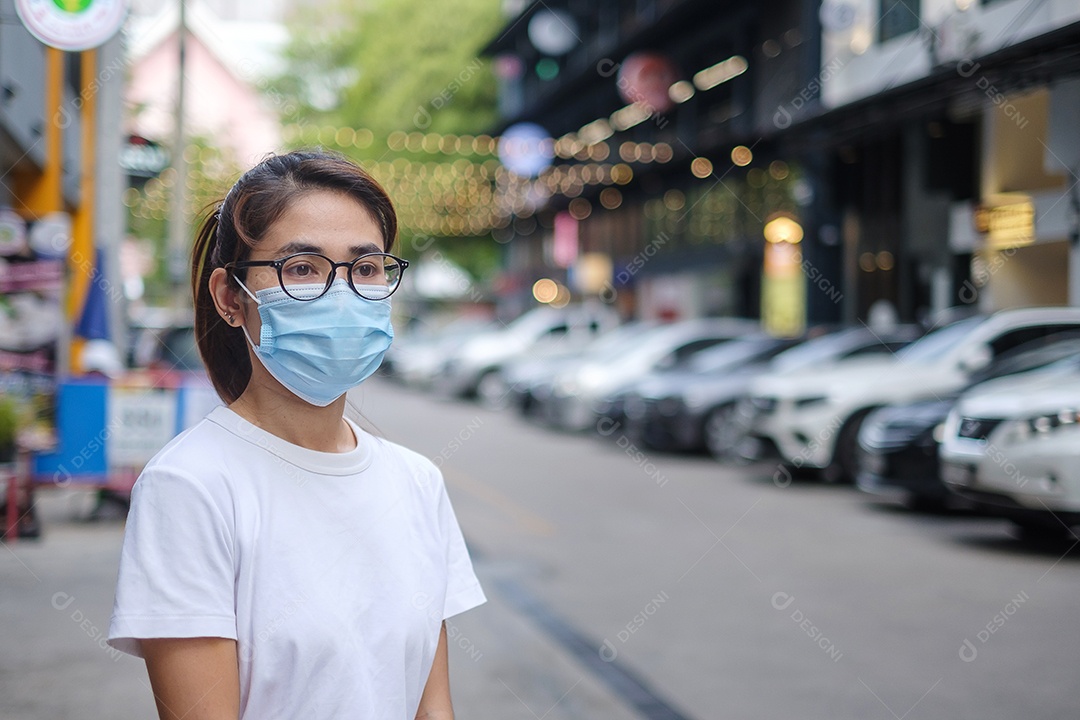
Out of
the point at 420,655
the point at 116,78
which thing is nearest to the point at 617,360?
the point at 116,78

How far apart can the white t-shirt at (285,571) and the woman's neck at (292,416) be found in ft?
0.12

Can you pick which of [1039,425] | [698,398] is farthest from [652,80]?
[1039,425]

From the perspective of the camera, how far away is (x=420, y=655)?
6.73 ft


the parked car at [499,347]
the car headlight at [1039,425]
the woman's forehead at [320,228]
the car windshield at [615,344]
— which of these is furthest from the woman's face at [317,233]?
the parked car at [499,347]

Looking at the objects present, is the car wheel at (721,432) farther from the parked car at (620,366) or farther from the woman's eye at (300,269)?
the woman's eye at (300,269)

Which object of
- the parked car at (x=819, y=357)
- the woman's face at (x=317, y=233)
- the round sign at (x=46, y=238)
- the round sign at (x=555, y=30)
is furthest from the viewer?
the round sign at (x=555, y=30)

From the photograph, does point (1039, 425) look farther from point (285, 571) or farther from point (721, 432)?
point (285, 571)

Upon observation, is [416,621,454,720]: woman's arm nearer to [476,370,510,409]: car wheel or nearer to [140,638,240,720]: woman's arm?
[140,638,240,720]: woman's arm

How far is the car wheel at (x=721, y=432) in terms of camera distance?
15445 millimetres

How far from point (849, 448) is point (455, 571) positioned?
11.3 metres

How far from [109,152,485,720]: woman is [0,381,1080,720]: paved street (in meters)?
1.11

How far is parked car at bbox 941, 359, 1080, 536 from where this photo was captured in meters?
8.28

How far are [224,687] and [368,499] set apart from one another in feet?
1.24

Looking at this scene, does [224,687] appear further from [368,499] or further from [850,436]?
[850,436]
